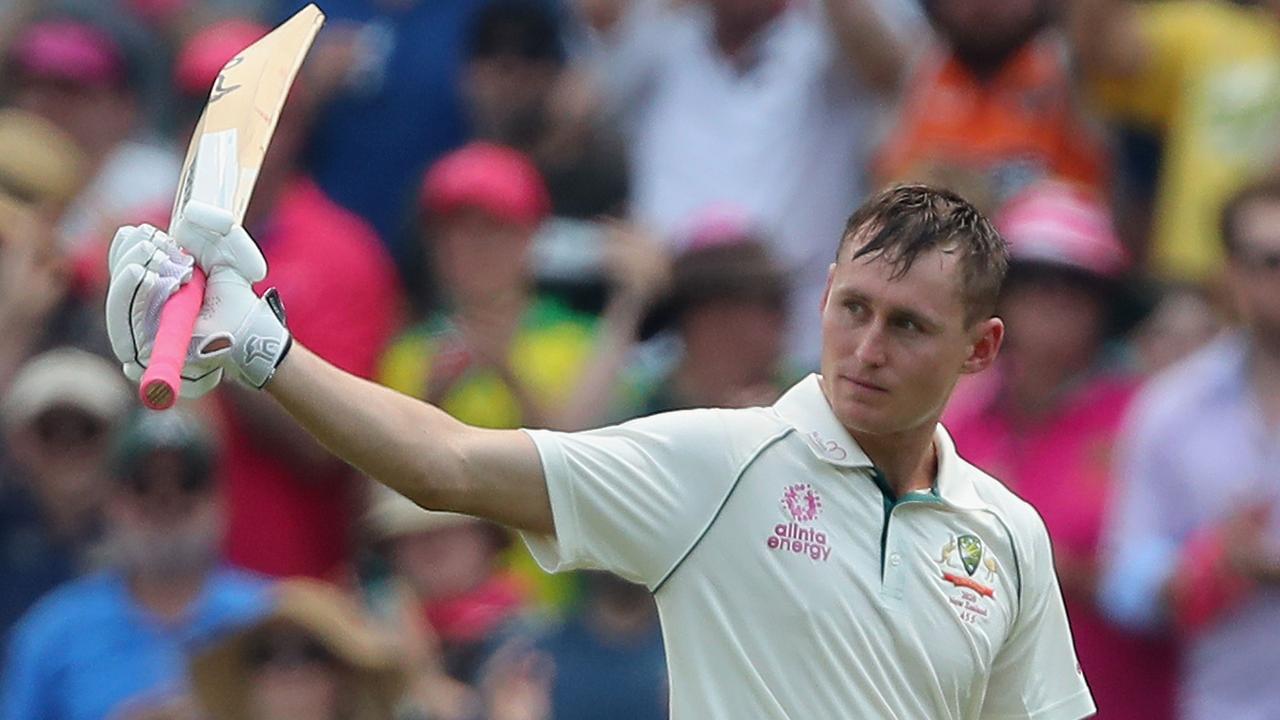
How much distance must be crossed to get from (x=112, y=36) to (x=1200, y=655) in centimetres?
464

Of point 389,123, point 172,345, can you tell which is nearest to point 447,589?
point 389,123

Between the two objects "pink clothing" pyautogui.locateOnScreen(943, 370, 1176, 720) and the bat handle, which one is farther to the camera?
"pink clothing" pyautogui.locateOnScreen(943, 370, 1176, 720)

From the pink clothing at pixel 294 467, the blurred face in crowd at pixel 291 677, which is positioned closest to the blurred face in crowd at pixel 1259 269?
the blurred face in crowd at pixel 291 677

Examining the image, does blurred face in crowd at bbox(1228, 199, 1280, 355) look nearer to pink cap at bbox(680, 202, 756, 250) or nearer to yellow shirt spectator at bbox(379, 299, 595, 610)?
pink cap at bbox(680, 202, 756, 250)

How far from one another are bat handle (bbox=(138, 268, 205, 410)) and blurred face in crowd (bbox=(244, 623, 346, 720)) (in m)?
3.05

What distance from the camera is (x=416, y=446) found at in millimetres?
4066

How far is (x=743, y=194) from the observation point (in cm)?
812

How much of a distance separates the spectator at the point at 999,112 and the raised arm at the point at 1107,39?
0.10m

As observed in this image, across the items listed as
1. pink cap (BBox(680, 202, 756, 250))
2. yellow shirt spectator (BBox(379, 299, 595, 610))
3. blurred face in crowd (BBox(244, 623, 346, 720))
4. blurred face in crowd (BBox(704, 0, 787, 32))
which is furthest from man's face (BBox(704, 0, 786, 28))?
blurred face in crowd (BBox(244, 623, 346, 720))

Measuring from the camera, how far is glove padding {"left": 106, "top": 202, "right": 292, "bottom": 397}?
3820 millimetres

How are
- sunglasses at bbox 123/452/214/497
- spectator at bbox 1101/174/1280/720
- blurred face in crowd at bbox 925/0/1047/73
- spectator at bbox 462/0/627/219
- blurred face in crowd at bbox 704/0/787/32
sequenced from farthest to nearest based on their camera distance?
spectator at bbox 462/0/627/219
blurred face in crowd at bbox 704/0/787/32
blurred face in crowd at bbox 925/0/1047/73
sunglasses at bbox 123/452/214/497
spectator at bbox 1101/174/1280/720

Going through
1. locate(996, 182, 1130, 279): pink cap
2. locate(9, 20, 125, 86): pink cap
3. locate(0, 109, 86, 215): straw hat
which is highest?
locate(996, 182, 1130, 279): pink cap

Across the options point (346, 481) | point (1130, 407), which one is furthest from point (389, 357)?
point (1130, 407)

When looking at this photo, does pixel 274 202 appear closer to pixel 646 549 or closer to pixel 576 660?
pixel 576 660
